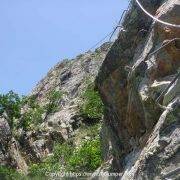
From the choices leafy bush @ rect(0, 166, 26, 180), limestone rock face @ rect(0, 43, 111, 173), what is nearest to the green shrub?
leafy bush @ rect(0, 166, 26, 180)

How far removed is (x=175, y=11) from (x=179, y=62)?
4.26 ft

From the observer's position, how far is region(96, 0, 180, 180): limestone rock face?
11086 mm

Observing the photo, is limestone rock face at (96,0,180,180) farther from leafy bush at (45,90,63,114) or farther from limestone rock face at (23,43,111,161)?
leafy bush at (45,90,63,114)

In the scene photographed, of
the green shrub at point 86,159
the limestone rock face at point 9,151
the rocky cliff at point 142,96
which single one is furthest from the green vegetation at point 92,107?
the rocky cliff at point 142,96

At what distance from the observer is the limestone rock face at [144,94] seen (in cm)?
Result: 1109

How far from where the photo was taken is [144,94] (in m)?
14.1

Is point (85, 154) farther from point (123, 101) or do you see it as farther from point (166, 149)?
point (166, 149)

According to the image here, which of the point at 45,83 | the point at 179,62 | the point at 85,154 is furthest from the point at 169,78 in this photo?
the point at 45,83

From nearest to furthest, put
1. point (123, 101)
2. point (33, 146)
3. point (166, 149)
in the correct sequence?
1. point (166, 149)
2. point (123, 101)
3. point (33, 146)

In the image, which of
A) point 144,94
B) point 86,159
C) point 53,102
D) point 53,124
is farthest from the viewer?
point 53,102

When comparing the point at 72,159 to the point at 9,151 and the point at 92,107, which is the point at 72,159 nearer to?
the point at 92,107

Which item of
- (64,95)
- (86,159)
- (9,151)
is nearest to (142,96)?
(86,159)

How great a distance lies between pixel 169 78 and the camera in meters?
13.5

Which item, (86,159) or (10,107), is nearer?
(86,159)
